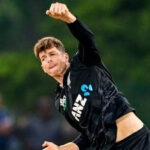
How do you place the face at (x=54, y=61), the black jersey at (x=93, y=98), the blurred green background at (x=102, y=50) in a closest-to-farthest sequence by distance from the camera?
the black jersey at (x=93, y=98) → the face at (x=54, y=61) → the blurred green background at (x=102, y=50)

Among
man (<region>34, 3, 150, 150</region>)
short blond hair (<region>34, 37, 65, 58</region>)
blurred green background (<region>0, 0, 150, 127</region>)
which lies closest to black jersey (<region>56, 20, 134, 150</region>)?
man (<region>34, 3, 150, 150</region>)

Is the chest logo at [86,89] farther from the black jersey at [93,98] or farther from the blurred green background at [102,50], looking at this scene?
the blurred green background at [102,50]

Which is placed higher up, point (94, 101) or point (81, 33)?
point (81, 33)

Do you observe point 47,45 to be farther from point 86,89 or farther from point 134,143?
point 134,143

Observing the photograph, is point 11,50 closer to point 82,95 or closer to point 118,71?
point 118,71

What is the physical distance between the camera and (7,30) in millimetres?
20781

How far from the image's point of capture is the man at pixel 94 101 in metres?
7.23

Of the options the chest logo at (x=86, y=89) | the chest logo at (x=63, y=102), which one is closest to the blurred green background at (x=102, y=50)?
the chest logo at (x=63, y=102)

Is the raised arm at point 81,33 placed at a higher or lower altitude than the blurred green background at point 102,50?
higher

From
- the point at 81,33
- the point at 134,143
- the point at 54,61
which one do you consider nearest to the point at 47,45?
the point at 54,61

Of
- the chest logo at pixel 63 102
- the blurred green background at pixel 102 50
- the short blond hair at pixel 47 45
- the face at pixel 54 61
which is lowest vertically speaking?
the blurred green background at pixel 102 50

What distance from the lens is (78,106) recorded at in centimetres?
728

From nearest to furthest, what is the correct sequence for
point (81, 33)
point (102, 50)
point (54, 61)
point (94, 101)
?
point (81, 33) < point (94, 101) < point (54, 61) < point (102, 50)

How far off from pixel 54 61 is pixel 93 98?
538 millimetres
